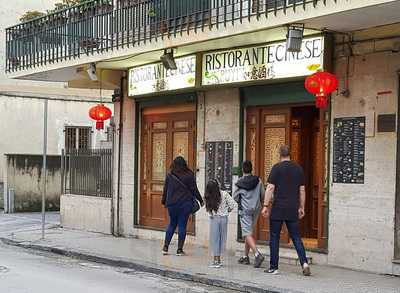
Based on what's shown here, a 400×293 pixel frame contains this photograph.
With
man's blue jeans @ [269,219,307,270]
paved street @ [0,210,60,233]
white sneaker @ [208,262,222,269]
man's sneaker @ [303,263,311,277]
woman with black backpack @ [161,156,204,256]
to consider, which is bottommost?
Answer: paved street @ [0,210,60,233]

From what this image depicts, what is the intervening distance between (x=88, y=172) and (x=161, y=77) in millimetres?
3842

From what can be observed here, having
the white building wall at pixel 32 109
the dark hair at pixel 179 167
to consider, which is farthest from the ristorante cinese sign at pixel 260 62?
the white building wall at pixel 32 109

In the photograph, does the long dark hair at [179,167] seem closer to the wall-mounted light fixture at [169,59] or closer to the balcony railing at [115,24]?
the wall-mounted light fixture at [169,59]

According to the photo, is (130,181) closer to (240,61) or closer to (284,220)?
(240,61)

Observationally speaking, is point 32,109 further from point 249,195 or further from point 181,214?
point 249,195

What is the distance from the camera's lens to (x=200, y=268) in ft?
35.7

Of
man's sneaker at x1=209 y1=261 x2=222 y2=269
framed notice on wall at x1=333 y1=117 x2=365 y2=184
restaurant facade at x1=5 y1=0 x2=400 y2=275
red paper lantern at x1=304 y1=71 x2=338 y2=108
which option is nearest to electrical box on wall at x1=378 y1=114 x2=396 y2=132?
restaurant facade at x1=5 y1=0 x2=400 y2=275

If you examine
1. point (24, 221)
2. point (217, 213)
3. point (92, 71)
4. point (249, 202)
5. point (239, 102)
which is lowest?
point (24, 221)

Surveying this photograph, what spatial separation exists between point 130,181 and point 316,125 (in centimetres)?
487

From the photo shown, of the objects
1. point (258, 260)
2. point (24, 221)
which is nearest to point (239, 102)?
point (258, 260)

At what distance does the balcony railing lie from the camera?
1129 centimetres

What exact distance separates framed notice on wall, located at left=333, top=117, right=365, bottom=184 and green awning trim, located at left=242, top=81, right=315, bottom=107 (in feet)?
2.71

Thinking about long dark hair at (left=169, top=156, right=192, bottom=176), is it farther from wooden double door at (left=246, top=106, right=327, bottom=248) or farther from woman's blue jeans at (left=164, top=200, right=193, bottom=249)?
wooden double door at (left=246, top=106, right=327, bottom=248)

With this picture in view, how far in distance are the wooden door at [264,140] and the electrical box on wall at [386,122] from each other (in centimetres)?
214
